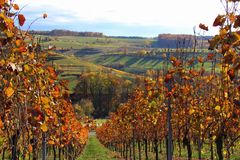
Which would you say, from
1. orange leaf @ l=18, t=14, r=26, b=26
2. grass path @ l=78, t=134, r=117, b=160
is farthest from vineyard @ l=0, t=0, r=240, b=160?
grass path @ l=78, t=134, r=117, b=160

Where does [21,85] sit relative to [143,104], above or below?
above

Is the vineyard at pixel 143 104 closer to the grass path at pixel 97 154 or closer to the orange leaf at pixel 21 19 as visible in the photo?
the orange leaf at pixel 21 19

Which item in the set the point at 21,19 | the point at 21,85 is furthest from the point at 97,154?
the point at 21,19

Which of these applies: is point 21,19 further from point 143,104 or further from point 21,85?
point 143,104

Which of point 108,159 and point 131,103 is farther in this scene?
point 108,159

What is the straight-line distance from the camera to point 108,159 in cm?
3044

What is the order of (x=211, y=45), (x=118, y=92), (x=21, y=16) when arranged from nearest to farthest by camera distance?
(x=211, y=45) → (x=21, y=16) → (x=118, y=92)

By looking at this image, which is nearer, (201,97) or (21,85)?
(21,85)

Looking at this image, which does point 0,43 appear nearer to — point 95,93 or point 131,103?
point 131,103

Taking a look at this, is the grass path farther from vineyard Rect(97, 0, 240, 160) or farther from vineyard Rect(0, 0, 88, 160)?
vineyard Rect(0, 0, 88, 160)

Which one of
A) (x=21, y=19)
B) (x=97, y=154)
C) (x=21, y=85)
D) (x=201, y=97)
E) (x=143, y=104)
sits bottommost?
(x=97, y=154)

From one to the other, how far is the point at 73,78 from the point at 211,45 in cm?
16086

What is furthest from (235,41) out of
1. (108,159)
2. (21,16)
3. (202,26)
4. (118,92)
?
(118,92)

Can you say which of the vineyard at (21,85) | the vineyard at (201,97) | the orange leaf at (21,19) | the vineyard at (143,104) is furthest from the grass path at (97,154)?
the orange leaf at (21,19)
